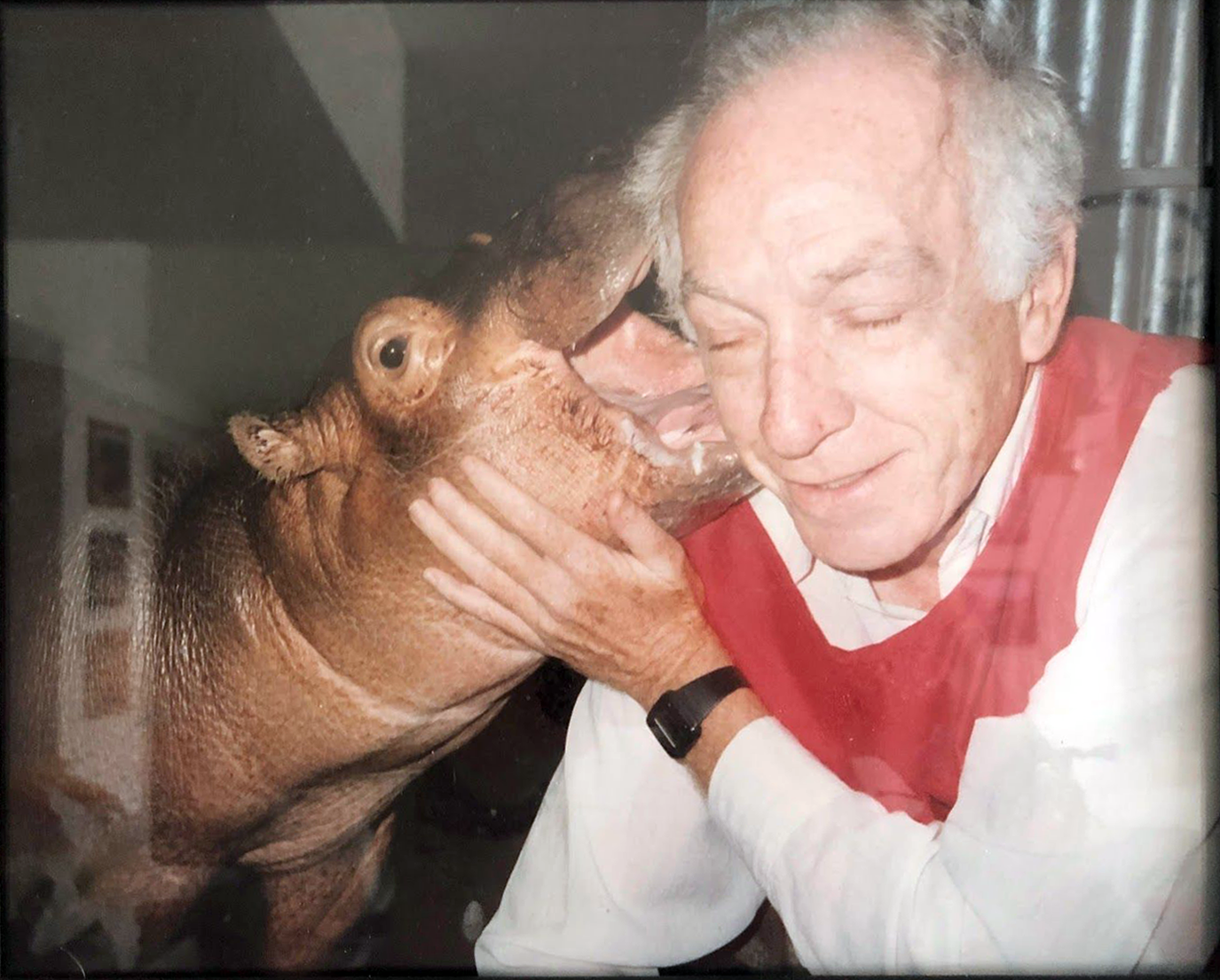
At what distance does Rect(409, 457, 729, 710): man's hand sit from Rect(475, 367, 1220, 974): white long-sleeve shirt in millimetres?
120

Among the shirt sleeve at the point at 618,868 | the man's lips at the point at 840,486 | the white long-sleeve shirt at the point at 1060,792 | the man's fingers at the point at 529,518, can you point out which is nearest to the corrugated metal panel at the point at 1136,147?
the white long-sleeve shirt at the point at 1060,792

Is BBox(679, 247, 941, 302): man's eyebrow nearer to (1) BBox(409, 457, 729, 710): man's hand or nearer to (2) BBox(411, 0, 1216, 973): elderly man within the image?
(2) BBox(411, 0, 1216, 973): elderly man

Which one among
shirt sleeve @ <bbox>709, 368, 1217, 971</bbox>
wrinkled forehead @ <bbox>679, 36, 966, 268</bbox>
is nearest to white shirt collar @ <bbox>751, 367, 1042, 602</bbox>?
shirt sleeve @ <bbox>709, 368, 1217, 971</bbox>

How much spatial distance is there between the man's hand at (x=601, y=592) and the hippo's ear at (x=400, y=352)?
0.37ft

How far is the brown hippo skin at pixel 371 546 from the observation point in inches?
48.0

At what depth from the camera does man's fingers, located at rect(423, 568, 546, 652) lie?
1255mm

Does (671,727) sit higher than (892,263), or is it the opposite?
(892,263)

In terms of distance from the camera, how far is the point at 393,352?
1.27 metres

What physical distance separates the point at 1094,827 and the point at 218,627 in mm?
1121

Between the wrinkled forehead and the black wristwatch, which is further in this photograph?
the black wristwatch

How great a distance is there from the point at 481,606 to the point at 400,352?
332 mm

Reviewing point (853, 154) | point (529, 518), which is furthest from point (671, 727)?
point (853, 154)

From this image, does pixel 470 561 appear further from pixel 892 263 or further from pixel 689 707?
pixel 892 263

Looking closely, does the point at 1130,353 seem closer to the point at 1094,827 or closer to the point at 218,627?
the point at 1094,827
